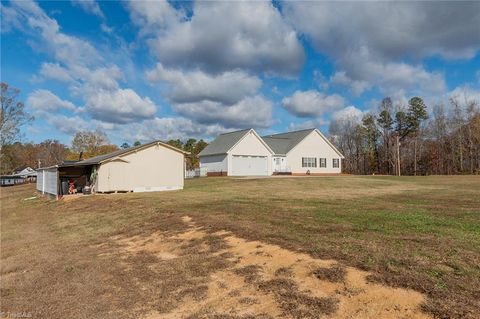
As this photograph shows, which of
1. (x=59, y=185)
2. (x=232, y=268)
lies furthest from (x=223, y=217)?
(x=59, y=185)

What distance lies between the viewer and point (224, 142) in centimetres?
4281

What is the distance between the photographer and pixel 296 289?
5602mm

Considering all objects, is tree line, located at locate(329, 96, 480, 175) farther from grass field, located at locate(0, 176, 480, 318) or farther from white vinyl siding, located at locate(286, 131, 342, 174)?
grass field, located at locate(0, 176, 480, 318)

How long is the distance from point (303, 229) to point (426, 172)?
5132 centimetres

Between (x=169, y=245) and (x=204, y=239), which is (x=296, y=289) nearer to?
(x=204, y=239)

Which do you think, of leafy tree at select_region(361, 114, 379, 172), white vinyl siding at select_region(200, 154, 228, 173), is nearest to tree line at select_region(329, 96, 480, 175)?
leafy tree at select_region(361, 114, 379, 172)

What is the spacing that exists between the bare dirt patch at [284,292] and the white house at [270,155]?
32237mm

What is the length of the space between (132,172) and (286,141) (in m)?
26.1

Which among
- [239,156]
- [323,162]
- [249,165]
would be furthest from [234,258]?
[323,162]

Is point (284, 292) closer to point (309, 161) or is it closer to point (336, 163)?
point (309, 161)

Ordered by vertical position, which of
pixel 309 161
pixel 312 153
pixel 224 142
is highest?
pixel 224 142

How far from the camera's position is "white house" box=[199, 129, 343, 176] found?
4016 cm

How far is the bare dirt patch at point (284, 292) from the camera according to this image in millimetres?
4781

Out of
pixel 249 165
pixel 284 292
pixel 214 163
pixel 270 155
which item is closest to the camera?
pixel 284 292
